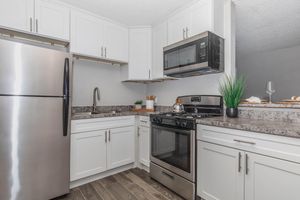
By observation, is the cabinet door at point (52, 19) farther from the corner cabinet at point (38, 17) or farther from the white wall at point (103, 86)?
the white wall at point (103, 86)

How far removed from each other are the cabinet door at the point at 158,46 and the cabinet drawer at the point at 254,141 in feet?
4.28

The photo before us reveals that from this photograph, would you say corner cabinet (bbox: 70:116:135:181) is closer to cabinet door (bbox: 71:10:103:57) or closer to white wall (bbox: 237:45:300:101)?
cabinet door (bbox: 71:10:103:57)

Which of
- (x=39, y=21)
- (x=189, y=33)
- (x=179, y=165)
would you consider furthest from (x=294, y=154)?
(x=39, y=21)

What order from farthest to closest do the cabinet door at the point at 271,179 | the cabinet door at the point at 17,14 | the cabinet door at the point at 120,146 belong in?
the cabinet door at the point at 120,146, the cabinet door at the point at 17,14, the cabinet door at the point at 271,179

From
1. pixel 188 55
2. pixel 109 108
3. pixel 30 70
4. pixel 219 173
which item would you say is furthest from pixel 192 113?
pixel 30 70

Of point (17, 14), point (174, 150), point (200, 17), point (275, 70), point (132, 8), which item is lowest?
point (174, 150)

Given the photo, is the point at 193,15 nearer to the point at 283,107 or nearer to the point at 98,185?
the point at 283,107

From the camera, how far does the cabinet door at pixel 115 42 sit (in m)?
2.54

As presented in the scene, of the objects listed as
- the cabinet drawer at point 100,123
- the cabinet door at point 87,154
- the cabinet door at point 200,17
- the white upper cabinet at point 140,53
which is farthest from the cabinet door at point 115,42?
the cabinet door at point 87,154

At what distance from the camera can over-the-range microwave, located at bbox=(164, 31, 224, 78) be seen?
183cm

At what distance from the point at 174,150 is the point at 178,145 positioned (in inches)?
3.9

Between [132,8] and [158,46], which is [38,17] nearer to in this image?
[132,8]

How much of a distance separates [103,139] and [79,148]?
1.04 feet

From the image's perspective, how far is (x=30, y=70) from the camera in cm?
158
